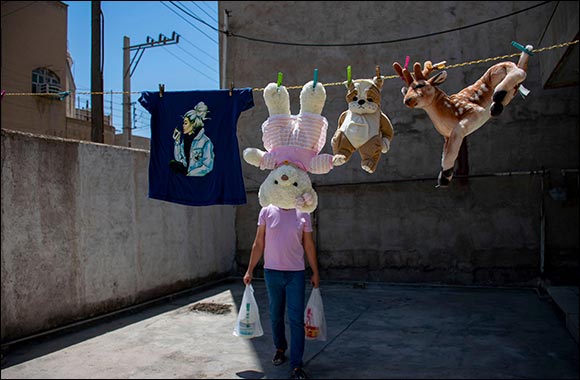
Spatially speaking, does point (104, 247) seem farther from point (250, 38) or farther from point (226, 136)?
point (250, 38)

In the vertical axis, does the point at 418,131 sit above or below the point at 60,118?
below

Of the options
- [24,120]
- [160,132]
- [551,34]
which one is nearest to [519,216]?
[551,34]

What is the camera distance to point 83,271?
6016mm

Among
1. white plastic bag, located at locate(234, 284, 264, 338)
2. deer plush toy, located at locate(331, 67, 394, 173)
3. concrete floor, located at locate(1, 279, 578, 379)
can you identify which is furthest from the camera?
concrete floor, located at locate(1, 279, 578, 379)

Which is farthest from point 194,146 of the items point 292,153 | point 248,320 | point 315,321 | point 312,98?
point 315,321

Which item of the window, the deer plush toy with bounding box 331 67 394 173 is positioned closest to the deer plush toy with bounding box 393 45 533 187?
the deer plush toy with bounding box 331 67 394 173

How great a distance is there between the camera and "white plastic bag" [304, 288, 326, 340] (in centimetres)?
401

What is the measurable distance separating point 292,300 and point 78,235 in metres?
3.39

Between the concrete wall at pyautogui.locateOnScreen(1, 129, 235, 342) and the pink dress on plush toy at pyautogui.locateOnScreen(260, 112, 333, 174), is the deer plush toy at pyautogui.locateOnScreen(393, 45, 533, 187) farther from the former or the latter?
the concrete wall at pyautogui.locateOnScreen(1, 129, 235, 342)

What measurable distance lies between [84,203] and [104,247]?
68cm

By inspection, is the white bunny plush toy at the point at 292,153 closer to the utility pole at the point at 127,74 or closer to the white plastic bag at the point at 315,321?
the white plastic bag at the point at 315,321

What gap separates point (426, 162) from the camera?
8.59 metres

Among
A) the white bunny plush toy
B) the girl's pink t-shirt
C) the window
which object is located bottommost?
the girl's pink t-shirt

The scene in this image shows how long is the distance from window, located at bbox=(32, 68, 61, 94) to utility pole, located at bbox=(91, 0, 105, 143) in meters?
6.92
